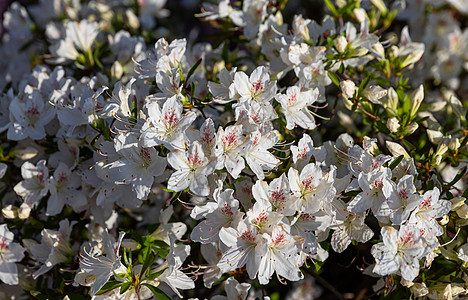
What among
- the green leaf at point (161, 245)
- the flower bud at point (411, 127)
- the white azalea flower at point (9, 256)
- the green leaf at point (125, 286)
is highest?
the flower bud at point (411, 127)

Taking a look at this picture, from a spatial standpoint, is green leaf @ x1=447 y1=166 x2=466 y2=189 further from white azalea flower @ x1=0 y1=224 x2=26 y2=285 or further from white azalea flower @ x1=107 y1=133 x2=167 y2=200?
white azalea flower @ x1=0 y1=224 x2=26 y2=285

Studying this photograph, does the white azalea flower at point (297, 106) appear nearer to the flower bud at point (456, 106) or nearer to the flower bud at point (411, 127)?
the flower bud at point (411, 127)

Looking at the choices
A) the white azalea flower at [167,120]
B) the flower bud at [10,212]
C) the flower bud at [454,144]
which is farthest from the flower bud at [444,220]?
the flower bud at [10,212]

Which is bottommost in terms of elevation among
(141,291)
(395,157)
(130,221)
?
(130,221)

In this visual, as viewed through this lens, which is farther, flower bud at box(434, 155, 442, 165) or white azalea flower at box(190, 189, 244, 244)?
flower bud at box(434, 155, 442, 165)

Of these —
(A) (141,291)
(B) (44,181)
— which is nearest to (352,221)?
(A) (141,291)

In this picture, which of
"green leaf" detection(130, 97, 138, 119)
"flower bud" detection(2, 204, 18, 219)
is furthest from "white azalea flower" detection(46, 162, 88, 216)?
"green leaf" detection(130, 97, 138, 119)

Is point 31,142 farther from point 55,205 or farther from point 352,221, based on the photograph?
point 352,221

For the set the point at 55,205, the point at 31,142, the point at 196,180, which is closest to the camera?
the point at 196,180
